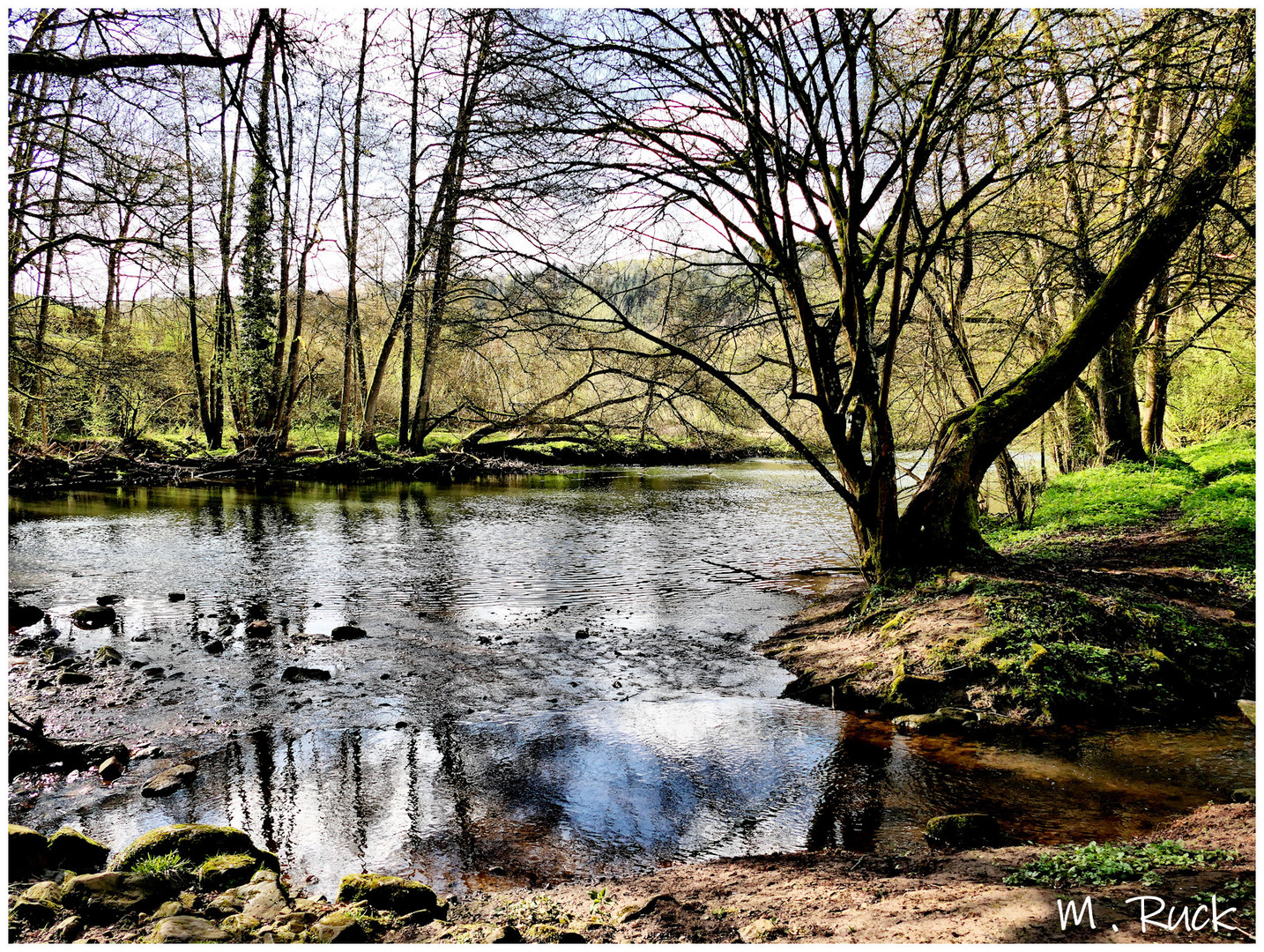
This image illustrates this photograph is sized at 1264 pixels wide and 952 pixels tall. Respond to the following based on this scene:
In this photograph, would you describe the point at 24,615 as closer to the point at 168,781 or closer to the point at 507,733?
the point at 168,781

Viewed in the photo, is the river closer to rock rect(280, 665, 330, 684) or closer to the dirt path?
rock rect(280, 665, 330, 684)

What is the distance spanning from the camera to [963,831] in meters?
3.88

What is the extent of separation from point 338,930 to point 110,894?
1.09 meters

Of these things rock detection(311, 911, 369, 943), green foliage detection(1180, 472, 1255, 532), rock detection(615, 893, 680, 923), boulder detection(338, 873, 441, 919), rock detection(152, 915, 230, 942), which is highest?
green foliage detection(1180, 472, 1255, 532)

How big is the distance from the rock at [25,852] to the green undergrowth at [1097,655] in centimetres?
611

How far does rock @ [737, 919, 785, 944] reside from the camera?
282cm

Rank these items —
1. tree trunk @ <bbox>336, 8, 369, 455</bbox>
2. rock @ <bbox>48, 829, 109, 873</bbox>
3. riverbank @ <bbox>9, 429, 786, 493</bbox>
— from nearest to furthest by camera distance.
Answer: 1. rock @ <bbox>48, 829, 109, 873</bbox>
2. riverbank @ <bbox>9, 429, 786, 493</bbox>
3. tree trunk @ <bbox>336, 8, 369, 455</bbox>

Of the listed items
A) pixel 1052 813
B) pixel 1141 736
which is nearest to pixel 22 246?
pixel 1052 813

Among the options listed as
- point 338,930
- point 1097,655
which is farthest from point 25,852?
point 1097,655

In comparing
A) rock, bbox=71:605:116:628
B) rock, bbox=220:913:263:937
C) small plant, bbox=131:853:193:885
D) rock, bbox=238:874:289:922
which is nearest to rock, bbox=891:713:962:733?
rock, bbox=238:874:289:922

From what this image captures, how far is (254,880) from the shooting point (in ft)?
11.2

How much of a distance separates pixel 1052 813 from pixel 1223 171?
18.5 ft

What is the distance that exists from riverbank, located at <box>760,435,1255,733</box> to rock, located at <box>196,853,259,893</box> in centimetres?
441

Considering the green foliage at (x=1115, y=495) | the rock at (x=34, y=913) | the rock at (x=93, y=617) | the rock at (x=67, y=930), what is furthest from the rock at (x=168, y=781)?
the green foliage at (x=1115, y=495)
